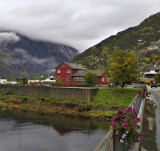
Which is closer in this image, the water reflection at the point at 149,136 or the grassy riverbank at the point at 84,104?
the water reflection at the point at 149,136

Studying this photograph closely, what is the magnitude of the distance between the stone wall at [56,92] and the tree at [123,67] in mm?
8245

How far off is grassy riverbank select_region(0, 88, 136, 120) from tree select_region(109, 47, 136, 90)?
399 centimetres

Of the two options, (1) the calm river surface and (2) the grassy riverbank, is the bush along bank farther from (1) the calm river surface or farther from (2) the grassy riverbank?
(1) the calm river surface

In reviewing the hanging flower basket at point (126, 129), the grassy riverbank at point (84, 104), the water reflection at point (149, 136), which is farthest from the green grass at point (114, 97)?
the hanging flower basket at point (126, 129)

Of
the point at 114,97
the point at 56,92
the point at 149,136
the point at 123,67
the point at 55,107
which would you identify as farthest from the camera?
the point at 56,92

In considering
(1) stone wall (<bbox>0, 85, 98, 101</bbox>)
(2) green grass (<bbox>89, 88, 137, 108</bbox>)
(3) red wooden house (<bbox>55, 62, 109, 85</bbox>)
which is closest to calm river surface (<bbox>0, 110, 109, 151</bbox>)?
(2) green grass (<bbox>89, 88, 137, 108</bbox>)

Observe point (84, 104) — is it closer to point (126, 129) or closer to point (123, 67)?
point (123, 67)

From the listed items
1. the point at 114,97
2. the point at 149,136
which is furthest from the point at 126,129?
the point at 114,97

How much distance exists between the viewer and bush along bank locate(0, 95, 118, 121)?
1754 inches

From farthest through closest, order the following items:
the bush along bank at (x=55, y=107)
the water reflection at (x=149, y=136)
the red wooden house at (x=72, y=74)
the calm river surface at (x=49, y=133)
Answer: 1. the red wooden house at (x=72, y=74)
2. the bush along bank at (x=55, y=107)
3. the calm river surface at (x=49, y=133)
4. the water reflection at (x=149, y=136)

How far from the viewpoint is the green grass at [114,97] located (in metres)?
44.8

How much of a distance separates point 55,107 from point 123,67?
21.4 meters

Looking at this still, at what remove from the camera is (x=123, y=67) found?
45.4 meters

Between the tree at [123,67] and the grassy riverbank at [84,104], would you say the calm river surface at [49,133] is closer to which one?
the grassy riverbank at [84,104]
